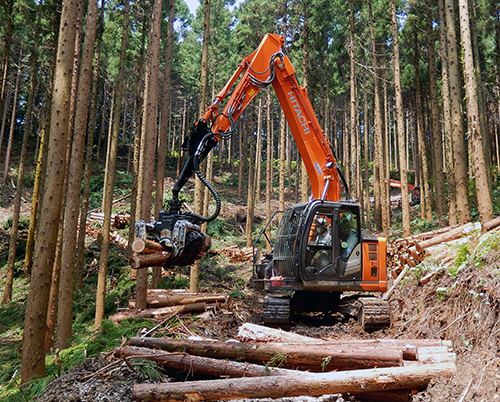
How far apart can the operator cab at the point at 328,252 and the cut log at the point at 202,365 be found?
127 inches

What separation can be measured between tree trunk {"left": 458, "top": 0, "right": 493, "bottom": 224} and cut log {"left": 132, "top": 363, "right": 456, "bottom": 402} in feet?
19.1

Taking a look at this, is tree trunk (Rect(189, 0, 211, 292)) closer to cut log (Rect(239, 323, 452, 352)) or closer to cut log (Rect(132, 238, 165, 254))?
cut log (Rect(239, 323, 452, 352))

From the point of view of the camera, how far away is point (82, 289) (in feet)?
44.7

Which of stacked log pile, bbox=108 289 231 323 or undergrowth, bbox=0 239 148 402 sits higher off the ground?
stacked log pile, bbox=108 289 231 323

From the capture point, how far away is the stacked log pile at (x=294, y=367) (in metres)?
4.07

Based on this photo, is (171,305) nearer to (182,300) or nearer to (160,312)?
(182,300)

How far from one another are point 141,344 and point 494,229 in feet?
20.9

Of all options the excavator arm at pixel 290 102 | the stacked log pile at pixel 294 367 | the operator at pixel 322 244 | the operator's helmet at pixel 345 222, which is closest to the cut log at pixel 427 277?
the operator's helmet at pixel 345 222

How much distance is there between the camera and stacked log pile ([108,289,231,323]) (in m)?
8.26

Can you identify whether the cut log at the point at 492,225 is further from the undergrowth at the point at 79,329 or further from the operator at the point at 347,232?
the undergrowth at the point at 79,329

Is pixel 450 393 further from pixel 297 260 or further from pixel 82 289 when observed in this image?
pixel 82 289

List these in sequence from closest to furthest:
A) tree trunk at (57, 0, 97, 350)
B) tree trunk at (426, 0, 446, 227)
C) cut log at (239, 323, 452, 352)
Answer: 1. cut log at (239, 323, 452, 352)
2. tree trunk at (57, 0, 97, 350)
3. tree trunk at (426, 0, 446, 227)

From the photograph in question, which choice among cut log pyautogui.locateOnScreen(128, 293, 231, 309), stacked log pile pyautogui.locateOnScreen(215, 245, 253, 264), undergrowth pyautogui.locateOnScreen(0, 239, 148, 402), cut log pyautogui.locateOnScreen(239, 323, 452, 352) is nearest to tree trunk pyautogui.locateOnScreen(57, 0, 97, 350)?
undergrowth pyautogui.locateOnScreen(0, 239, 148, 402)

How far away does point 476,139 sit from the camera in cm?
930
